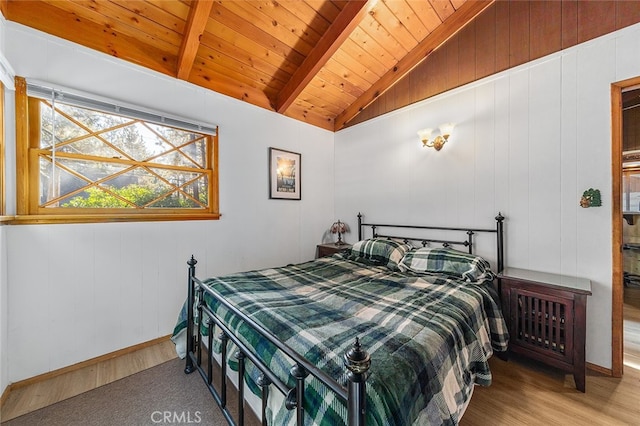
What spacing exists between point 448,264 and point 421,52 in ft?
7.93

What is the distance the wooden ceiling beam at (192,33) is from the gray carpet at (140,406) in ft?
8.85

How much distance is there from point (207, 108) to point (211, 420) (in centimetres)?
274

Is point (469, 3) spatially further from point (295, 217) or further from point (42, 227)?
Result: point (42, 227)

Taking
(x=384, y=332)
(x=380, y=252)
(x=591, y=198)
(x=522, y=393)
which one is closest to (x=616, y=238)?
(x=591, y=198)

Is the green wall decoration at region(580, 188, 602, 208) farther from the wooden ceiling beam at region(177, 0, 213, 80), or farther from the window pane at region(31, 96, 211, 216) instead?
the window pane at region(31, 96, 211, 216)

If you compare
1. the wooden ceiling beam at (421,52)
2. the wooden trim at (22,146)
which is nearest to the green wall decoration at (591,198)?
the wooden ceiling beam at (421,52)

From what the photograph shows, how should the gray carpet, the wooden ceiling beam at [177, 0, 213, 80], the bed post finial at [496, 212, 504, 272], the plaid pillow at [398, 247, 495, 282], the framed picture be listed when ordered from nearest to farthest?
the gray carpet, the wooden ceiling beam at [177, 0, 213, 80], the plaid pillow at [398, 247, 495, 282], the bed post finial at [496, 212, 504, 272], the framed picture

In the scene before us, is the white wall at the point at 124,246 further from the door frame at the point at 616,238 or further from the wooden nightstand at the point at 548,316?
the door frame at the point at 616,238

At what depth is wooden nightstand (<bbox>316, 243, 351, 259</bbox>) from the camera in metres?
3.46

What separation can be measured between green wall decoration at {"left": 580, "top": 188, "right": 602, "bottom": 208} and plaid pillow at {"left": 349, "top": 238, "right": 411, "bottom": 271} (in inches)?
56.8

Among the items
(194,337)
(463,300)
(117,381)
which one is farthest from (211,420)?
(463,300)

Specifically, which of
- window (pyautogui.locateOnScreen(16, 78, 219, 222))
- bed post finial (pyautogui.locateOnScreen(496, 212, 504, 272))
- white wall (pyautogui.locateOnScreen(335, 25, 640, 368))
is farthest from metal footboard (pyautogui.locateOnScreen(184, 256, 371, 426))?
white wall (pyautogui.locateOnScreen(335, 25, 640, 368))

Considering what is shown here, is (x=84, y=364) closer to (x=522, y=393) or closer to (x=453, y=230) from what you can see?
(x=522, y=393)

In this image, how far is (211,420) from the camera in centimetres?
150
